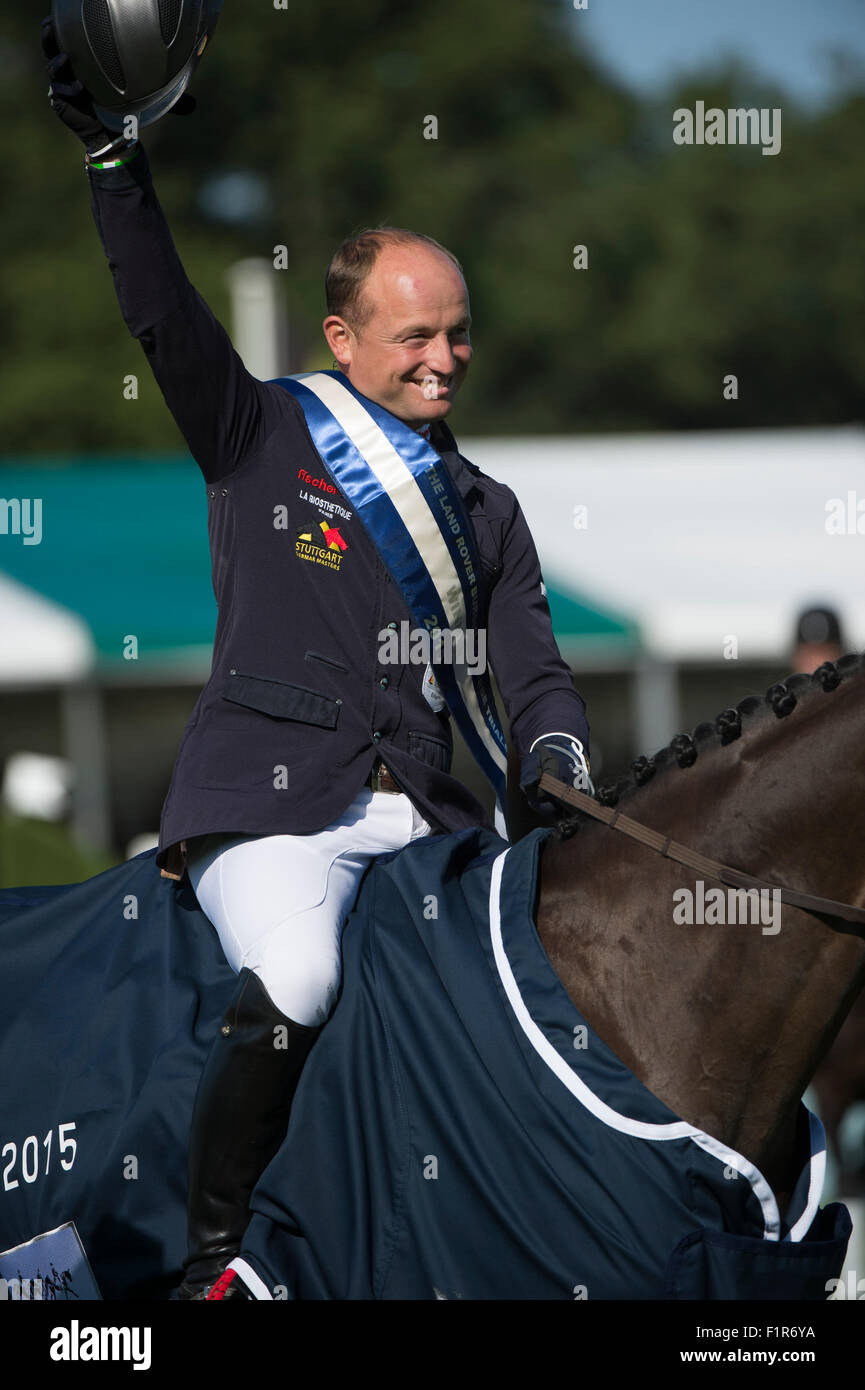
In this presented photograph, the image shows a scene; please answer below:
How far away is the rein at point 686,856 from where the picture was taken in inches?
97.2

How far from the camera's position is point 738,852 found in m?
2.57

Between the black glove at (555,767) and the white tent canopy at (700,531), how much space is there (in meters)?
6.35

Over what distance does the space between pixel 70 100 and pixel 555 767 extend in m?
1.50

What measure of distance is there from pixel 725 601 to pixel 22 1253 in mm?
7911

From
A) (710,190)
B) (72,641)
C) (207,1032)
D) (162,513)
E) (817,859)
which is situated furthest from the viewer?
(710,190)

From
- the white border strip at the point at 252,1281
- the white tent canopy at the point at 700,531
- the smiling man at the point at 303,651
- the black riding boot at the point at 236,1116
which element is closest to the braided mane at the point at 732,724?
the smiling man at the point at 303,651

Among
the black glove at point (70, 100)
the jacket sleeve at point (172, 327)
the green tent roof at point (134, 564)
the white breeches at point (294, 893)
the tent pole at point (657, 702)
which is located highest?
the green tent roof at point (134, 564)

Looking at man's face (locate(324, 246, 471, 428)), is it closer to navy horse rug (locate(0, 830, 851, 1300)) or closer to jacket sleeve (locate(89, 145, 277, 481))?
jacket sleeve (locate(89, 145, 277, 481))

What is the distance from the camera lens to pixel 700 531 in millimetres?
10750

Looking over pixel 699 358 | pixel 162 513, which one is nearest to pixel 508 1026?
pixel 162 513

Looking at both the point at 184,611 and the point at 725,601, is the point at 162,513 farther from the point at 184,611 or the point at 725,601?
the point at 725,601

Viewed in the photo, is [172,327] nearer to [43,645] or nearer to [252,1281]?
[252,1281]

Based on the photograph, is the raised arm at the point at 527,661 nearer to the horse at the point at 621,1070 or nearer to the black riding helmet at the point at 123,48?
the horse at the point at 621,1070

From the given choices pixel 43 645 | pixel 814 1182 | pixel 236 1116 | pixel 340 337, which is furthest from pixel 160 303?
pixel 43 645
